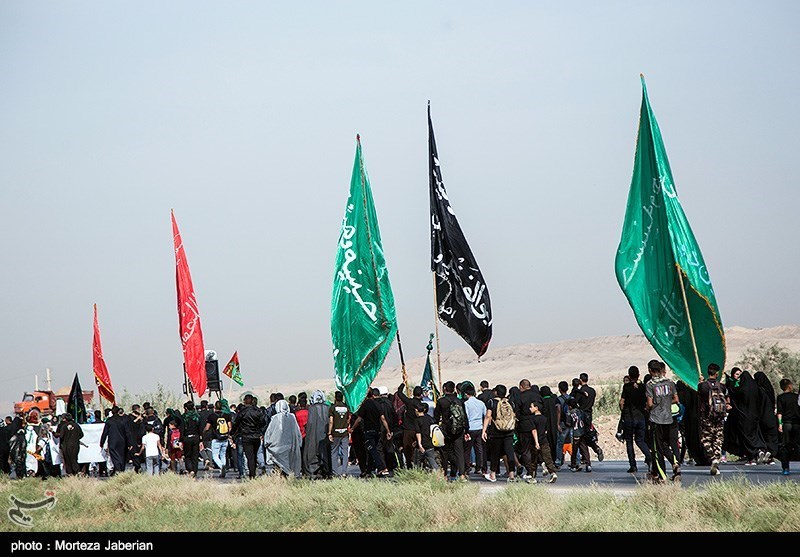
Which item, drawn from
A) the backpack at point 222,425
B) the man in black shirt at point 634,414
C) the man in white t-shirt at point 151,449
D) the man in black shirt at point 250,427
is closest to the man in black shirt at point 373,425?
the man in black shirt at point 250,427

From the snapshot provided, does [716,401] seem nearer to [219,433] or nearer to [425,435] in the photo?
[425,435]

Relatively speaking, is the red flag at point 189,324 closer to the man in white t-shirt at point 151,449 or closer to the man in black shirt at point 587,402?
the man in white t-shirt at point 151,449

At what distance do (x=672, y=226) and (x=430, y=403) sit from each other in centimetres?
789

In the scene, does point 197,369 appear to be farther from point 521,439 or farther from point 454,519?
point 454,519

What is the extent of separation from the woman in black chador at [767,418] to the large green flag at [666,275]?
281cm

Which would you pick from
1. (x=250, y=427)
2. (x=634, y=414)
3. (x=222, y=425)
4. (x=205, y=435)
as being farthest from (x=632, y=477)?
(x=205, y=435)

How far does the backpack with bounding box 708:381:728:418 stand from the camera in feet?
61.7

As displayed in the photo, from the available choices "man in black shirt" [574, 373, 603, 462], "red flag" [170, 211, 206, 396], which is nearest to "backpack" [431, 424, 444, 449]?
"man in black shirt" [574, 373, 603, 462]

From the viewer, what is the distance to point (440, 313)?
72.5ft

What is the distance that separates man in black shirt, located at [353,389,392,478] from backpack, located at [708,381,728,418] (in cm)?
605

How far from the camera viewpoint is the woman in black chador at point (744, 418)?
20172mm

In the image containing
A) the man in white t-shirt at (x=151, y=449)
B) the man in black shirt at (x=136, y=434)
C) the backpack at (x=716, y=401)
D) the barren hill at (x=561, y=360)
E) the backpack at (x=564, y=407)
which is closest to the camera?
the backpack at (x=716, y=401)

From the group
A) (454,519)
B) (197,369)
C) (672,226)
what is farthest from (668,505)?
(197,369)

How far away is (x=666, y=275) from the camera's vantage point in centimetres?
1731
